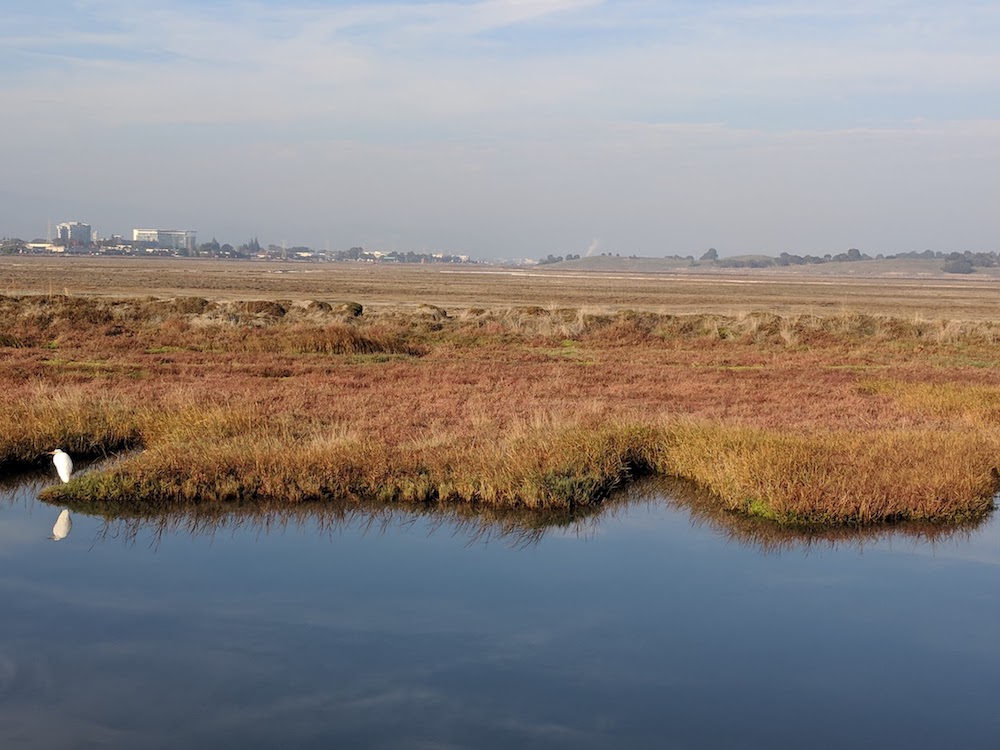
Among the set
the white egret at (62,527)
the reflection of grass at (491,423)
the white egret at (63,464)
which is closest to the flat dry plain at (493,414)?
the reflection of grass at (491,423)

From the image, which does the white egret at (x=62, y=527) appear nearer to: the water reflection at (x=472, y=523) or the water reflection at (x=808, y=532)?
the water reflection at (x=472, y=523)

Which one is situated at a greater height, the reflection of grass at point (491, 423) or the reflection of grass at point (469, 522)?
the reflection of grass at point (491, 423)

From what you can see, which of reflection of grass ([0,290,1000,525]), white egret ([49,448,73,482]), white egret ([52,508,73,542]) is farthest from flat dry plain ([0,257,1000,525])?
white egret ([52,508,73,542])

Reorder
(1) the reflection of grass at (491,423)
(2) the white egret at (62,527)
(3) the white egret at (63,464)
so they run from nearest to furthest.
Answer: (2) the white egret at (62,527) < (3) the white egret at (63,464) < (1) the reflection of grass at (491,423)

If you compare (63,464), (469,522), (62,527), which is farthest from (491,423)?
(62,527)

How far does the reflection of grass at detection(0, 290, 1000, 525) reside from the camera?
15.2m

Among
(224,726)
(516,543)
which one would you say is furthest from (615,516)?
(224,726)

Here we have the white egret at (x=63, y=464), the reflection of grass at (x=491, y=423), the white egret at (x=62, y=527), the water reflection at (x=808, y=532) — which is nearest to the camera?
the white egret at (x=62, y=527)

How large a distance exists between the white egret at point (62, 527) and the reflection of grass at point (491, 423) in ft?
1.87

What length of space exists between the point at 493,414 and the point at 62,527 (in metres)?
8.66

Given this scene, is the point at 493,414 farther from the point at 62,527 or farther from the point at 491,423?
the point at 62,527

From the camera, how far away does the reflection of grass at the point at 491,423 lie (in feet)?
49.9

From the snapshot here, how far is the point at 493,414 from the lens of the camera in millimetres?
20594

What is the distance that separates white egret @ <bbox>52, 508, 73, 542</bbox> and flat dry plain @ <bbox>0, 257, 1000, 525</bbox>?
552 millimetres
